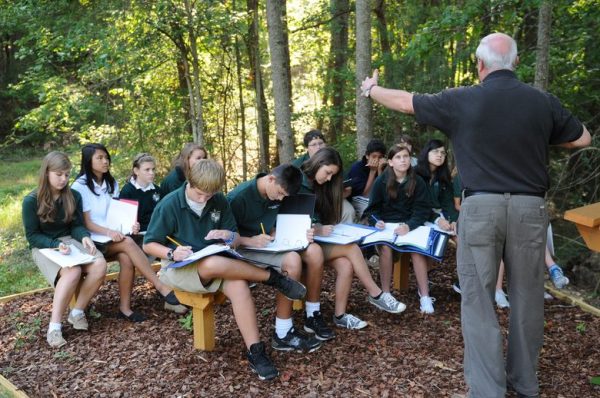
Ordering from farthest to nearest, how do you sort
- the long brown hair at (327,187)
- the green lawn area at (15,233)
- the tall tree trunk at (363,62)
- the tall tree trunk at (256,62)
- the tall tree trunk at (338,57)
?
the tall tree trunk at (338,57) < the tall tree trunk at (256,62) < the green lawn area at (15,233) < the tall tree trunk at (363,62) < the long brown hair at (327,187)

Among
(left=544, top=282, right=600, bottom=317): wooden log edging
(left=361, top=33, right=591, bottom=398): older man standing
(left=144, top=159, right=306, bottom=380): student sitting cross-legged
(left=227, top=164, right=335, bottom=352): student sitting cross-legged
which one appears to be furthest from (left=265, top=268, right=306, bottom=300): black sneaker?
(left=544, top=282, right=600, bottom=317): wooden log edging

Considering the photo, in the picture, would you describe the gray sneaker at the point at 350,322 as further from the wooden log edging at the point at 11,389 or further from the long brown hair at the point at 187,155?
the wooden log edging at the point at 11,389

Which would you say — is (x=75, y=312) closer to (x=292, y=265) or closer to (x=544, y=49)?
(x=292, y=265)

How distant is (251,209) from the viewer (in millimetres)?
3854

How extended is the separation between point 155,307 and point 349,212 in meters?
1.83

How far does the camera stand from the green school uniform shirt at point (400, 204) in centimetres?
450

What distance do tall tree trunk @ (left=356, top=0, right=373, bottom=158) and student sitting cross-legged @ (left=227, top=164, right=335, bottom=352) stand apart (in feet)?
6.99

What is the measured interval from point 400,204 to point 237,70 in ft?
19.9

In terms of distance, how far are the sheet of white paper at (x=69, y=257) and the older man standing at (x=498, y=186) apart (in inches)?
95.4

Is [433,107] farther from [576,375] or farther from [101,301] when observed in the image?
[101,301]

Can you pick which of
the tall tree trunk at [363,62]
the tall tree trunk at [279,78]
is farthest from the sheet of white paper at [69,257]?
the tall tree trunk at [363,62]

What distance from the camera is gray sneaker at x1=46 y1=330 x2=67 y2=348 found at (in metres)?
3.70

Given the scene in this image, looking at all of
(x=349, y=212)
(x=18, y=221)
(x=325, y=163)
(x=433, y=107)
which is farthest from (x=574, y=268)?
(x=18, y=221)

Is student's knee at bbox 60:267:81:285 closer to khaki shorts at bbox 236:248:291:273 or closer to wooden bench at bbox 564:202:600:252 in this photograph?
khaki shorts at bbox 236:248:291:273
